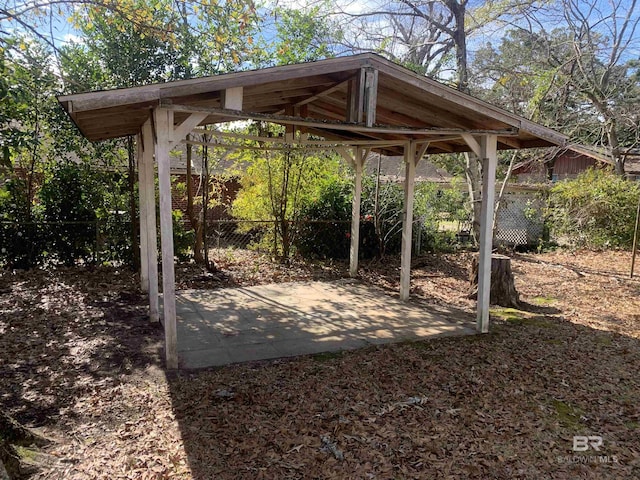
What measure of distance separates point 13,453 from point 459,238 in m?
10.7

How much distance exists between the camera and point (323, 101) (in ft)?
18.5

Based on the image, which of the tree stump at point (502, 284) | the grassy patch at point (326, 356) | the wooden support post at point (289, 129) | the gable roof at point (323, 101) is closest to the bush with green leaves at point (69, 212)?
the gable roof at point (323, 101)

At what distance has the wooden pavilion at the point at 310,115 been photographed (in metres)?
3.61

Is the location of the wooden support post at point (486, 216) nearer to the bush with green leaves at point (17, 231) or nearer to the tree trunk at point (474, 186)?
the tree trunk at point (474, 186)

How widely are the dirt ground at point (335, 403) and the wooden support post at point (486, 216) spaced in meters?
0.33

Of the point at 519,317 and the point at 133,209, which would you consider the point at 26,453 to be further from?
the point at 133,209

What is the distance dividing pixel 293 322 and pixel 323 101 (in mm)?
2956

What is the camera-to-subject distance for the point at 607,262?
972cm

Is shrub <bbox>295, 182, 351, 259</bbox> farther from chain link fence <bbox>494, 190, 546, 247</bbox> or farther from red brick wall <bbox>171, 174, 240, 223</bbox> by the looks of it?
chain link fence <bbox>494, 190, 546, 247</bbox>

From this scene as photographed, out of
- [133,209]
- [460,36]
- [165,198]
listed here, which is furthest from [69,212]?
[460,36]

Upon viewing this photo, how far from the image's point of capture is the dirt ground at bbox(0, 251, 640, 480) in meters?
2.59

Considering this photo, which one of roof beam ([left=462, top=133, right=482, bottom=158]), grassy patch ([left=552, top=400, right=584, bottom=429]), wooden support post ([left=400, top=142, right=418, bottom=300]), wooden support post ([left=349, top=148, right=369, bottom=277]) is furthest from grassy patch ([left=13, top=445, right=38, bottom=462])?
wooden support post ([left=349, top=148, right=369, bottom=277])

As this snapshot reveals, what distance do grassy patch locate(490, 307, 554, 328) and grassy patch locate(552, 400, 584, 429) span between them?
2.20m

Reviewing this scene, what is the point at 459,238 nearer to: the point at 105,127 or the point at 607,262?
the point at 607,262
